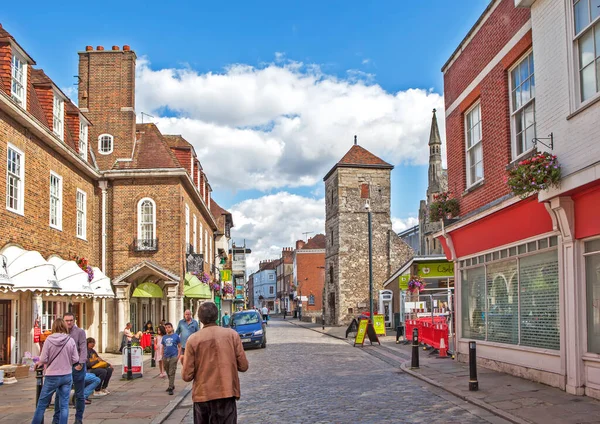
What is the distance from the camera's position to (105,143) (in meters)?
27.8

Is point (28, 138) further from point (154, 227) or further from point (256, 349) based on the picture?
point (256, 349)

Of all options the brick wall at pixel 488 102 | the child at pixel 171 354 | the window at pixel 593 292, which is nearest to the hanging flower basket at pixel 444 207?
the brick wall at pixel 488 102

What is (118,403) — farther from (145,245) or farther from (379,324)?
(379,324)

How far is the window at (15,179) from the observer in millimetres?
17016

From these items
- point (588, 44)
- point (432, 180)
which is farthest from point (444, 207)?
point (432, 180)

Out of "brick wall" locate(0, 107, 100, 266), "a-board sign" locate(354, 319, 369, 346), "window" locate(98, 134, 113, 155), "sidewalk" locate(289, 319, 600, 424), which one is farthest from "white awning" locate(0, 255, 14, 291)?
"a-board sign" locate(354, 319, 369, 346)

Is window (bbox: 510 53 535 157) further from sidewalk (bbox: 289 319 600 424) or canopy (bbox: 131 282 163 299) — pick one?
canopy (bbox: 131 282 163 299)

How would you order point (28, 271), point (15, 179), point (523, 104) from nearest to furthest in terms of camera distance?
point (523, 104) < point (28, 271) < point (15, 179)

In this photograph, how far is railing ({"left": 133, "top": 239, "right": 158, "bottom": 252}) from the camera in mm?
26922

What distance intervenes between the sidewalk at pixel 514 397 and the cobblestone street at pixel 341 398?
26 cm

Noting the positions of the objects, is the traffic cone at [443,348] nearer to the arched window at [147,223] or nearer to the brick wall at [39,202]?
the brick wall at [39,202]

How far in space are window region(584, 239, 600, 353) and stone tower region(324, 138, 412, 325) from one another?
144ft

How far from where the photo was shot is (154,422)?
33.4ft

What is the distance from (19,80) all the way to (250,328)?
13343 millimetres
